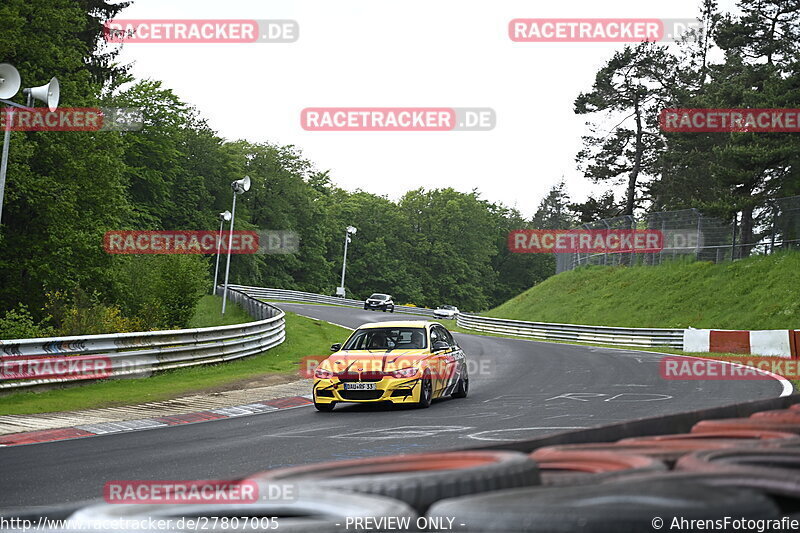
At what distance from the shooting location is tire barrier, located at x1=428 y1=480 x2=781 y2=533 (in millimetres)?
2084

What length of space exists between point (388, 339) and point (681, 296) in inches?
1408

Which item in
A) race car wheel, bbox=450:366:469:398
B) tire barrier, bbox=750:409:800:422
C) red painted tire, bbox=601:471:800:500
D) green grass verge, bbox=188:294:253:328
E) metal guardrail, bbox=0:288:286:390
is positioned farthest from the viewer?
green grass verge, bbox=188:294:253:328

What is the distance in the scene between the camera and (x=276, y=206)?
102 meters

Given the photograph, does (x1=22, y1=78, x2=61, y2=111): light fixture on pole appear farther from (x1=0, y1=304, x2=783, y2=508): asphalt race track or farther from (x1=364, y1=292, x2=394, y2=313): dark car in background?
(x1=364, y1=292, x2=394, y2=313): dark car in background

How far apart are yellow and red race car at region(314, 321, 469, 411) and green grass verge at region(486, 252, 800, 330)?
27494mm

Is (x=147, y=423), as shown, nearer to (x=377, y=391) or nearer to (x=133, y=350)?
(x=377, y=391)

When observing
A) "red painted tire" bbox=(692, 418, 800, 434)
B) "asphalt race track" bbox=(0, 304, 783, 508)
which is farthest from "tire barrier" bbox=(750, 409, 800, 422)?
"asphalt race track" bbox=(0, 304, 783, 508)

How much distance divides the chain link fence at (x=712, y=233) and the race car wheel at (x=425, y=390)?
31313mm

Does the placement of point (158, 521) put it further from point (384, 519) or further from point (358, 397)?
point (358, 397)

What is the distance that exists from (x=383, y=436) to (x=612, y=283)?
160 ft

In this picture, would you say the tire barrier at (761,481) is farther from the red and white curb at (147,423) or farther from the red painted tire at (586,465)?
the red and white curb at (147,423)

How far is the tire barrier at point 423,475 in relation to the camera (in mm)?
2699

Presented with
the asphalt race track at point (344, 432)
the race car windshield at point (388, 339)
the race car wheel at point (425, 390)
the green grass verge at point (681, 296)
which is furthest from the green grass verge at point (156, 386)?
the green grass verge at point (681, 296)

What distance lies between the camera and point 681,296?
158 feet
